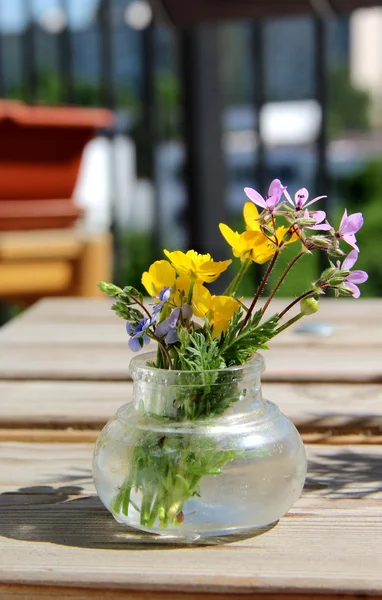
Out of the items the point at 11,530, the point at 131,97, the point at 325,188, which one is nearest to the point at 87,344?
the point at 11,530

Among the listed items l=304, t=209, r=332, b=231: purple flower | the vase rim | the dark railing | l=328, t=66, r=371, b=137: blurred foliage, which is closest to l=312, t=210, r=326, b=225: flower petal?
l=304, t=209, r=332, b=231: purple flower

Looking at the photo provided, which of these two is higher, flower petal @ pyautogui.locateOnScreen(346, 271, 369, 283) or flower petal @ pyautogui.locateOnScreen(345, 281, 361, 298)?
flower petal @ pyautogui.locateOnScreen(346, 271, 369, 283)

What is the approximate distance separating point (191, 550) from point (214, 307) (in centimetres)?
16

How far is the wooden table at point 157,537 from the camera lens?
50 centimetres

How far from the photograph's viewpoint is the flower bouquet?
532 mm

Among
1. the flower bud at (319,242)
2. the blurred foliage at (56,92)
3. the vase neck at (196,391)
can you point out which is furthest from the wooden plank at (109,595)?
the blurred foliage at (56,92)

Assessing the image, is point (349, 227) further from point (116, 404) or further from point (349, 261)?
point (116, 404)

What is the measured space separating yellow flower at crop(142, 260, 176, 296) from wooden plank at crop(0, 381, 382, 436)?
343mm

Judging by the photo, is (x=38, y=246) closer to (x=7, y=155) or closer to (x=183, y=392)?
(x=7, y=155)

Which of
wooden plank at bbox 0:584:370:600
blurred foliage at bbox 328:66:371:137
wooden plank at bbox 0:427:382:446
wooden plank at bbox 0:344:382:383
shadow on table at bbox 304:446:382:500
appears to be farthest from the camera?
blurred foliage at bbox 328:66:371:137

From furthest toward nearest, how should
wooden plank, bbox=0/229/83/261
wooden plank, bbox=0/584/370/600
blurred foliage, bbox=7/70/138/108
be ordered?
1. blurred foliage, bbox=7/70/138/108
2. wooden plank, bbox=0/229/83/261
3. wooden plank, bbox=0/584/370/600

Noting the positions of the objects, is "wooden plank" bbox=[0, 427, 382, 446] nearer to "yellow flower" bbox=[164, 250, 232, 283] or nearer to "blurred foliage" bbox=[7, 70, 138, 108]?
"yellow flower" bbox=[164, 250, 232, 283]

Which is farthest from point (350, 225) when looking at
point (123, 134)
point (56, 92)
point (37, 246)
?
point (56, 92)

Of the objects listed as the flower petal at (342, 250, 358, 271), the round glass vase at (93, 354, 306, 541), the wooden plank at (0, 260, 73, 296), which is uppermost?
the flower petal at (342, 250, 358, 271)
